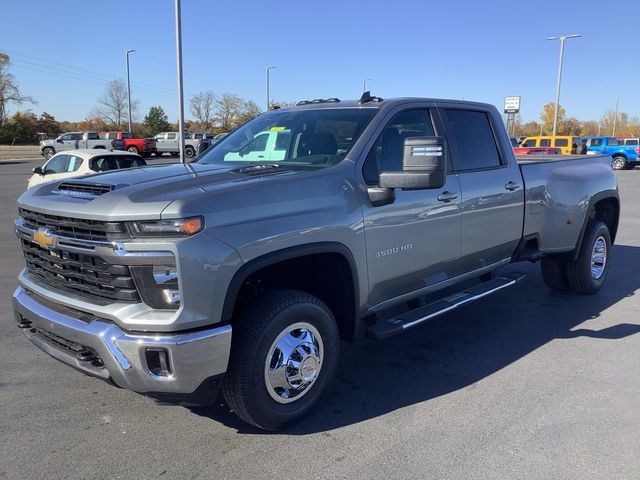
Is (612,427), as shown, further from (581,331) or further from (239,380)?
(239,380)

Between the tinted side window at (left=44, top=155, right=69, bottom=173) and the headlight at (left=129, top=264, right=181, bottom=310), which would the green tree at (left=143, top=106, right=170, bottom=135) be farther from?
the headlight at (left=129, top=264, right=181, bottom=310)

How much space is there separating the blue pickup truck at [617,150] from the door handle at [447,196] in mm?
31669

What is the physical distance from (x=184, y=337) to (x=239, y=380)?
1.50ft

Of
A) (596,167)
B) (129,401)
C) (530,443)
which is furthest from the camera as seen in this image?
(596,167)

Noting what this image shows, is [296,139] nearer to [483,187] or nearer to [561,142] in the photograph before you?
[483,187]

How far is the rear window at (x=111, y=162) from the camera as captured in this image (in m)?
12.3

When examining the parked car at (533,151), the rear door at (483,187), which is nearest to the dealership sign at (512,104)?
the parked car at (533,151)

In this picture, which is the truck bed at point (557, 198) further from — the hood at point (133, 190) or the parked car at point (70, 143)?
the parked car at point (70, 143)

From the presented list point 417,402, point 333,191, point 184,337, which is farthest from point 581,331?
point 184,337

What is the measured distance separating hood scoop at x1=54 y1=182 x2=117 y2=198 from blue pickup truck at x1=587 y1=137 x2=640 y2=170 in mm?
33853

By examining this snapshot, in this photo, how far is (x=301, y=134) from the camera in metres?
4.27

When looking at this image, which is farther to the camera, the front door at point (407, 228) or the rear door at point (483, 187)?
A: the rear door at point (483, 187)

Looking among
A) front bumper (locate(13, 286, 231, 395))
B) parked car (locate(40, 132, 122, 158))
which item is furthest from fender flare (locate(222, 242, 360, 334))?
parked car (locate(40, 132, 122, 158))

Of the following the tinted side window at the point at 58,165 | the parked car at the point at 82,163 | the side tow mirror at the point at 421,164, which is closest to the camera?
the side tow mirror at the point at 421,164
